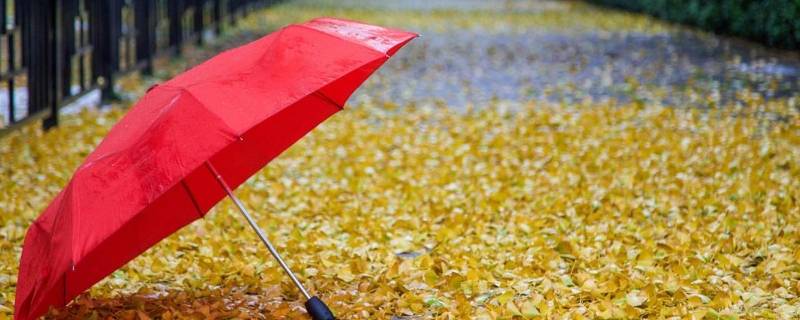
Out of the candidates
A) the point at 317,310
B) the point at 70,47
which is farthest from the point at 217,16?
the point at 317,310

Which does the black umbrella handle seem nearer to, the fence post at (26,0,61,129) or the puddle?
the fence post at (26,0,61,129)

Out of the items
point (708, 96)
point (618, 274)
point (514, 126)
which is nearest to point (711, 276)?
point (618, 274)

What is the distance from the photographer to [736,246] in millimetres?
4871

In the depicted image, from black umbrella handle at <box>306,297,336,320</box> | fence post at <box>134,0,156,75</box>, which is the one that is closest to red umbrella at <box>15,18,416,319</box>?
black umbrella handle at <box>306,297,336,320</box>

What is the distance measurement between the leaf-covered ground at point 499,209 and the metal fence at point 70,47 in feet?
0.93

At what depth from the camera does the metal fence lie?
7656mm

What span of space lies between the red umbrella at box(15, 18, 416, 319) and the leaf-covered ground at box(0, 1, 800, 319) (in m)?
0.42

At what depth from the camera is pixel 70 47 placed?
9.09m

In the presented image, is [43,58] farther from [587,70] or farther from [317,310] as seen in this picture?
[587,70]

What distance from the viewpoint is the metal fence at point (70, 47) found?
766 centimetres

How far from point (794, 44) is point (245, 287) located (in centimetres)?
992

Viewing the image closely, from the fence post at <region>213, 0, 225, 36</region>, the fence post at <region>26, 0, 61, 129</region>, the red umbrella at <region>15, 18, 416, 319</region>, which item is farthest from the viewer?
the fence post at <region>213, 0, 225, 36</region>

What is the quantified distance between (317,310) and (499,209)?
2.29 meters

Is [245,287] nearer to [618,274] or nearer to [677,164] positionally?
[618,274]
